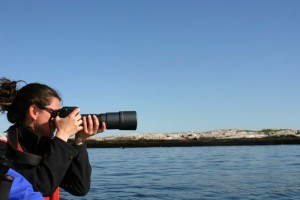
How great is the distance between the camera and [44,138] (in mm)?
2666

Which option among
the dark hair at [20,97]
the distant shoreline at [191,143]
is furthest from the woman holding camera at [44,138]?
the distant shoreline at [191,143]

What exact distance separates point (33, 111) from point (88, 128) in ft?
1.16

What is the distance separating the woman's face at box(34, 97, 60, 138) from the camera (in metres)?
2.64

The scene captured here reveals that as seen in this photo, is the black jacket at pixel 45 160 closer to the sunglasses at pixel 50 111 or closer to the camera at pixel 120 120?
the sunglasses at pixel 50 111

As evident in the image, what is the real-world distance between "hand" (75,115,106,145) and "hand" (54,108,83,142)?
106 millimetres

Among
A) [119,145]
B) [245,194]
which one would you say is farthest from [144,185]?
[119,145]

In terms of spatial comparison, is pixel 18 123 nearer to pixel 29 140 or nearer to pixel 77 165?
pixel 29 140

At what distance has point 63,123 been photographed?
2494mm

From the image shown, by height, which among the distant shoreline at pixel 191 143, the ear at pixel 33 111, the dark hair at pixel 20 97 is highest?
the dark hair at pixel 20 97

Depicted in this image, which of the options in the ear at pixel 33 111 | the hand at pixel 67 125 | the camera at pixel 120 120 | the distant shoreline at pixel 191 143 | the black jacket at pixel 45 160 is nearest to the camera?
the black jacket at pixel 45 160

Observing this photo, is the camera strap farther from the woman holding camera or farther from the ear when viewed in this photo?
the ear

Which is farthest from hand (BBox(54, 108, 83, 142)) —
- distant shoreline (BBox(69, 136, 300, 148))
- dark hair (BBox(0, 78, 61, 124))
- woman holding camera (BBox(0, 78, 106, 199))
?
distant shoreline (BBox(69, 136, 300, 148))

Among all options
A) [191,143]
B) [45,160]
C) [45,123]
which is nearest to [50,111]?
[45,123]

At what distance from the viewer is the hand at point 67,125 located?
8.10 feet
